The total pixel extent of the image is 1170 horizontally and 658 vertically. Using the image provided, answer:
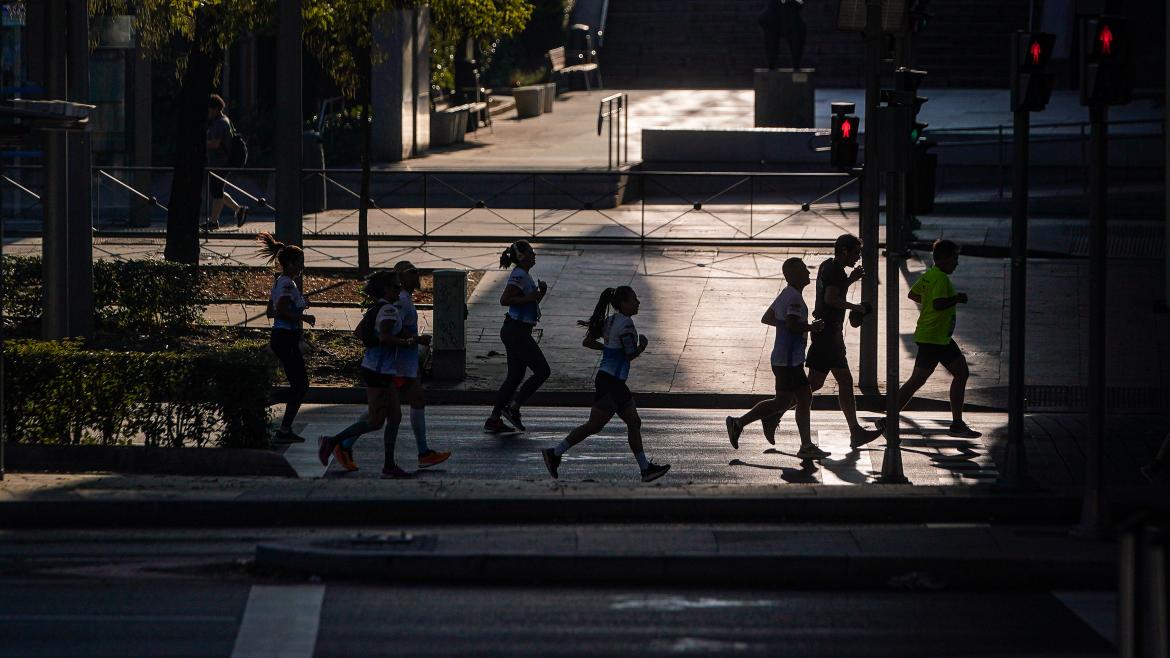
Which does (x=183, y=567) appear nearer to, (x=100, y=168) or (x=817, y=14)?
(x=100, y=168)

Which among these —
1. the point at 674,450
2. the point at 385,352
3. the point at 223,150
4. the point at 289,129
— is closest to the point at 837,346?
the point at 674,450

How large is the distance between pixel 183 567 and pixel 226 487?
5.58ft

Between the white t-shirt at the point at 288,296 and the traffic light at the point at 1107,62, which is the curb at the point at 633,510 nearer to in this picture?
the traffic light at the point at 1107,62

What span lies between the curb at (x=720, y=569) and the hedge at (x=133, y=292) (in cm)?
905

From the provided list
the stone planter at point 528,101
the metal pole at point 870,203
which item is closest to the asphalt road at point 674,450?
the metal pole at point 870,203

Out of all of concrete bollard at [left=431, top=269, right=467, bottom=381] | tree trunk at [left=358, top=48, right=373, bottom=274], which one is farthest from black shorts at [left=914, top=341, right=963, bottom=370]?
tree trunk at [left=358, top=48, right=373, bottom=274]

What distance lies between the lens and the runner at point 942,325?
14203 millimetres

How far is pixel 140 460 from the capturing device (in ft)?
40.8

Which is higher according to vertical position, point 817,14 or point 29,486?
point 817,14

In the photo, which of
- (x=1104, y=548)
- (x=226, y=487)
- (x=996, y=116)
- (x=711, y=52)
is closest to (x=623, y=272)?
(x=226, y=487)

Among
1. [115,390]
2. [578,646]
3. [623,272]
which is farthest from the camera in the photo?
[623,272]

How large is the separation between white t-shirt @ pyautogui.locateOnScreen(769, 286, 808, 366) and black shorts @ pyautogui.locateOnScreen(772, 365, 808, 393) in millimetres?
41

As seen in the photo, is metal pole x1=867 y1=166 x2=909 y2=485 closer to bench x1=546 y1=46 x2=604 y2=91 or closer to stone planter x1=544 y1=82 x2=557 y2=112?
stone planter x1=544 y1=82 x2=557 y2=112

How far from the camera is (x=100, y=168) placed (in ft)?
88.4
